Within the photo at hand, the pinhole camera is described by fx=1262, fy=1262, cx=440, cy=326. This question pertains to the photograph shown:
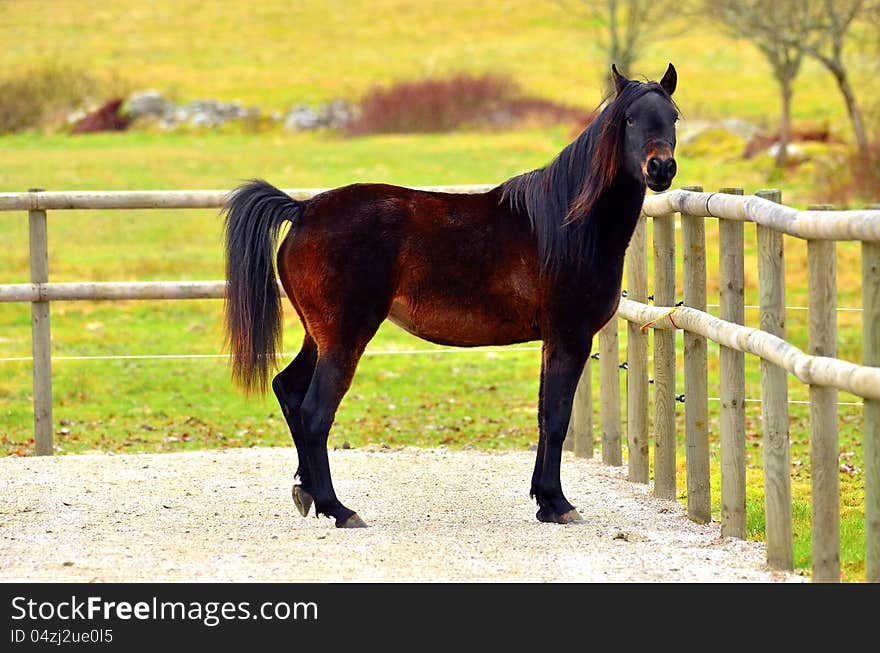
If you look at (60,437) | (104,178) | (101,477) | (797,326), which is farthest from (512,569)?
(104,178)

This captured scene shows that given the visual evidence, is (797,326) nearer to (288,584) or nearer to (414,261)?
(414,261)

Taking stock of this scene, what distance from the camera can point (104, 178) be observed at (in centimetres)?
2161

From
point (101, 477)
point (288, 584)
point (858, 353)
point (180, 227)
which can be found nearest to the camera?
point (288, 584)

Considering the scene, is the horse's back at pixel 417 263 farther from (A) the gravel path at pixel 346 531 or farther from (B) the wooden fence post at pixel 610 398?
(B) the wooden fence post at pixel 610 398

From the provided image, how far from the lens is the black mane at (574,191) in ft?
17.5

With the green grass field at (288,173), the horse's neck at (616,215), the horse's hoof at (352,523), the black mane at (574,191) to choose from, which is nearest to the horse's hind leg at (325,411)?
the horse's hoof at (352,523)

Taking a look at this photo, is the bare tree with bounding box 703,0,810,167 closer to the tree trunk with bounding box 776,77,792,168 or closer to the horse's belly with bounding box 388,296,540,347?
→ the tree trunk with bounding box 776,77,792,168

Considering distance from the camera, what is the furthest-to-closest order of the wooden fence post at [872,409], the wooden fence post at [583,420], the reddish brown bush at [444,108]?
the reddish brown bush at [444,108] < the wooden fence post at [583,420] < the wooden fence post at [872,409]

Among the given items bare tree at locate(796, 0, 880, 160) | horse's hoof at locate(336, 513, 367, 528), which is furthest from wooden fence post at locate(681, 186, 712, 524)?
bare tree at locate(796, 0, 880, 160)

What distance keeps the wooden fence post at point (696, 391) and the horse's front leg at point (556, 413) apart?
0.49m

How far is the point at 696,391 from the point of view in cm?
569

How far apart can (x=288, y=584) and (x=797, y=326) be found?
370 inches

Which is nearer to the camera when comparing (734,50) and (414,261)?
(414,261)

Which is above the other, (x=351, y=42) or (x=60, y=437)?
(x=351, y=42)
